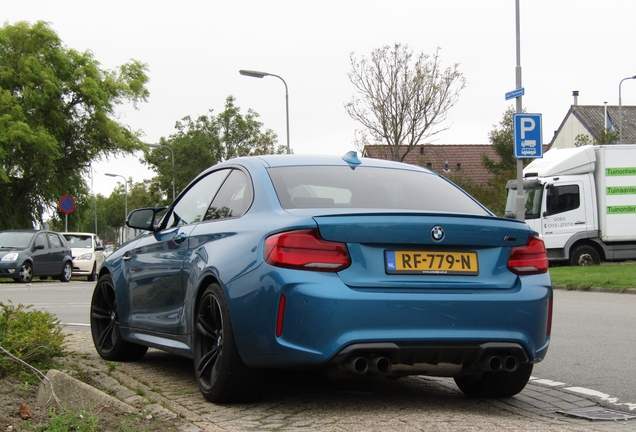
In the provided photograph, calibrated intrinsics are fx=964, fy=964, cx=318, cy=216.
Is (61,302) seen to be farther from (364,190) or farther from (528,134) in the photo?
(364,190)

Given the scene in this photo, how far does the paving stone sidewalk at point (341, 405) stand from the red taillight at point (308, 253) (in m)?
0.85

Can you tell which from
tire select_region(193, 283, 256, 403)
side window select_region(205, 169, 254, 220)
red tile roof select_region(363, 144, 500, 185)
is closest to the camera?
tire select_region(193, 283, 256, 403)

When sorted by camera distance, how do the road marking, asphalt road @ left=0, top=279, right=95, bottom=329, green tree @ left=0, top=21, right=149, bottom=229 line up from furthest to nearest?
1. green tree @ left=0, top=21, right=149, bottom=229
2. asphalt road @ left=0, top=279, right=95, bottom=329
3. the road marking

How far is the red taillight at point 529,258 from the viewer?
5.64 metres

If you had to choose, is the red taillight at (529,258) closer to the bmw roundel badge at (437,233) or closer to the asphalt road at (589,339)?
the bmw roundel badge at (437,233)

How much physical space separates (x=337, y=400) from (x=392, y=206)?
1244mm

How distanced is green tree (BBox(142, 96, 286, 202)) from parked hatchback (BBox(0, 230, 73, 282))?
140ft

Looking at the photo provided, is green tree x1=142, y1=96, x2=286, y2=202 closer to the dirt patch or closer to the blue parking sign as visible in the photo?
the blue parking sign

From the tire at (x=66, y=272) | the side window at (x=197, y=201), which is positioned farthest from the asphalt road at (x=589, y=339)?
the tire at (x=66, y=272)

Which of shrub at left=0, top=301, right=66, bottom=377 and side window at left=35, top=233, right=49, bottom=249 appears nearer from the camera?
shrub at left=0, top=301, right=66, bottom=377

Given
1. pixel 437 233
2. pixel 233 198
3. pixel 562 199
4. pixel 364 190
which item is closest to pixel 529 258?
pixel 437 233

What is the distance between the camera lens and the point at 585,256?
90.9ft

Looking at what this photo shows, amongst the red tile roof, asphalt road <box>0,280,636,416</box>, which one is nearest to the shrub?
asphalt road <box>0,280,636,416</box>

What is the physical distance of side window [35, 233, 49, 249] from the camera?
27.9 meters
